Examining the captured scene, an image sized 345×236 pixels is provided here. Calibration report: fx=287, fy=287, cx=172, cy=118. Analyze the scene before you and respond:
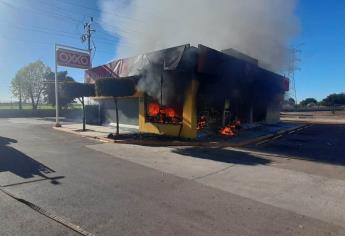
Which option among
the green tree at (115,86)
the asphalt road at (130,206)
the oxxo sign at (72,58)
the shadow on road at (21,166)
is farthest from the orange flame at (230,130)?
the oxxo sign at (72,58)

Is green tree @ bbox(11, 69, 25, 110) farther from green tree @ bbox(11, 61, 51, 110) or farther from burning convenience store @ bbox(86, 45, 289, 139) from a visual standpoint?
burning convenience store @ bbox(86, 45, 289, 139)

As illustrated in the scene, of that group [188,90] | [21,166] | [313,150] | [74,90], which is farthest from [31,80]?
[313,150]

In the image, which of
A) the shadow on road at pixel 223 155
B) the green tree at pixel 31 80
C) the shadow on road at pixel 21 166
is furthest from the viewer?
the green tree at pixel 31 80

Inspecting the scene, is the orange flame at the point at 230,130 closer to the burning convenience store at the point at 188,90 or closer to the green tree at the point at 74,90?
the burning convenience store at the point at 188,90

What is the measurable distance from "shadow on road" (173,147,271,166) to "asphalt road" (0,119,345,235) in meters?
2.08

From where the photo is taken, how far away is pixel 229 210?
4043 millimetres

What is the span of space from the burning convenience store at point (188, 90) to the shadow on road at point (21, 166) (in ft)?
17.6

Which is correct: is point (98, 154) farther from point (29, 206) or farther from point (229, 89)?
point (229, 89)

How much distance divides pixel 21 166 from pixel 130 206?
143 inches

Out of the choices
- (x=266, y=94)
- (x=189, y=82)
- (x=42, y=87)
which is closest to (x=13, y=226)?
(x=189, y=82)

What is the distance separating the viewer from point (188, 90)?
1064 cm

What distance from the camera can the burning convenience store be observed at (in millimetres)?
10508

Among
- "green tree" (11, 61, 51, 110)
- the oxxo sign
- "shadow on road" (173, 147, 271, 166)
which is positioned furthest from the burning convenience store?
"green tree" (11, 61, 51, 110)

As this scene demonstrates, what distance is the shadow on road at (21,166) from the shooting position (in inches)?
229
